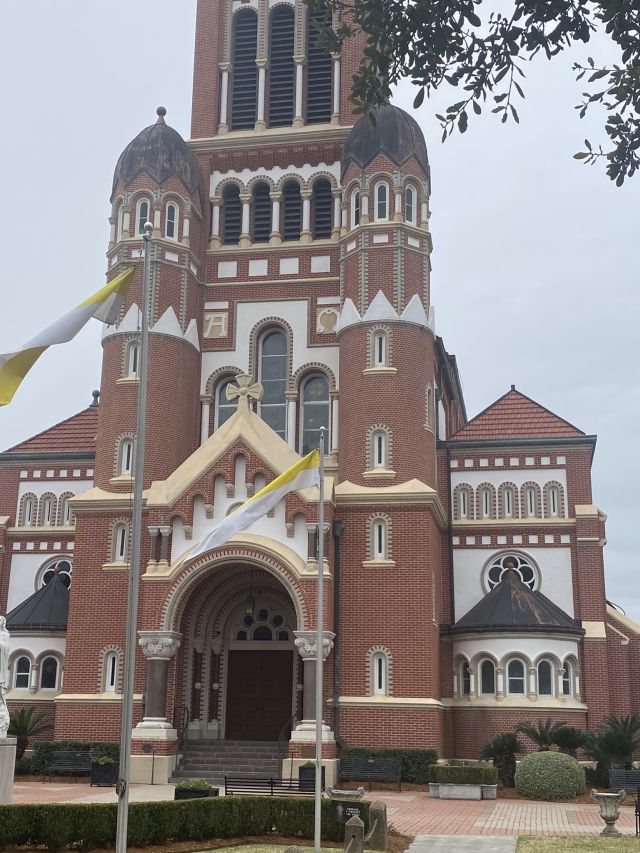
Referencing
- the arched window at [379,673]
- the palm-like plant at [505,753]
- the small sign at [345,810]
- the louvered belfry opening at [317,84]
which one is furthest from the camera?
the louvered belfry opening at [317,84]

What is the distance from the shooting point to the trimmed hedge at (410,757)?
1211 inches

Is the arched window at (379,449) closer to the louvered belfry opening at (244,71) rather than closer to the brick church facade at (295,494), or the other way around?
the brick church facade at (295,494)

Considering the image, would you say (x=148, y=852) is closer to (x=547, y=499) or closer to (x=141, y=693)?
(x=141, y=693)

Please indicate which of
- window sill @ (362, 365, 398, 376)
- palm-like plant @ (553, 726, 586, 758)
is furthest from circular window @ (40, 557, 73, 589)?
palm-like plant @ (553, 726, 586, 758)

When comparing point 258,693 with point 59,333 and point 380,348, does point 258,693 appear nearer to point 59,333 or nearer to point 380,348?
point 380,348

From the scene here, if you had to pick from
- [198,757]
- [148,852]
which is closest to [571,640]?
[198,757]

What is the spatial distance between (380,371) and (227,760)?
1254cm

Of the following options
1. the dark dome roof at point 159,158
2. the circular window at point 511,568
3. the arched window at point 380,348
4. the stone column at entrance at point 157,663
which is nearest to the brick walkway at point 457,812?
the stone column at entrance at point 157,663

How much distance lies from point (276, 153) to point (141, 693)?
19.6 meters

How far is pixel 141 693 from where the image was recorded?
32.9 meters

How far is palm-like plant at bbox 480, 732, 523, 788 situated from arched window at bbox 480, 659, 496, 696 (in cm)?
Result: 281

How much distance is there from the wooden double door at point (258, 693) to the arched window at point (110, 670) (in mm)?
3647

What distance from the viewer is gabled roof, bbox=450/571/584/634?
1351 inches

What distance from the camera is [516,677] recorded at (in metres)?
34.3
